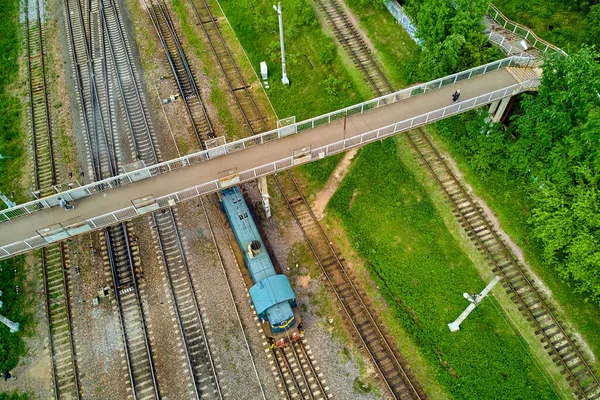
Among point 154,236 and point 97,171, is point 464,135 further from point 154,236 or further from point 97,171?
point 97,171

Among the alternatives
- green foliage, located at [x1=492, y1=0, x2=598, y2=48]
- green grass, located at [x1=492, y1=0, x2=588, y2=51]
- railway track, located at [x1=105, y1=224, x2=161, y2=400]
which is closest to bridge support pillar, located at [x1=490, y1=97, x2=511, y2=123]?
green foliage, located at [x1=492, y1=0, x2=598, y2=48]

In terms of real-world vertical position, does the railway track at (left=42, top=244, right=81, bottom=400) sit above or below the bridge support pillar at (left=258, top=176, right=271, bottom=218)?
below

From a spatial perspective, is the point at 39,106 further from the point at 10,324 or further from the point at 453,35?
the point at 453,35

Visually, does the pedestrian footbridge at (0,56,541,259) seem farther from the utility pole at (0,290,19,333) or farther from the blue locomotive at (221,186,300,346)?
the utility pole at (0,290,19,333)

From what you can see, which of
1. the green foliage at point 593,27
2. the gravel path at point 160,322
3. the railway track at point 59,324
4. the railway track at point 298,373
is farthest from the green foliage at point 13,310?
the green foliage at point 593,27

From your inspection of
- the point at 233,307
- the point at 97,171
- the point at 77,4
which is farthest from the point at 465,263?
the point at 77,4

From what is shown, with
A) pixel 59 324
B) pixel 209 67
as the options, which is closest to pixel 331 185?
pixel 209 67
